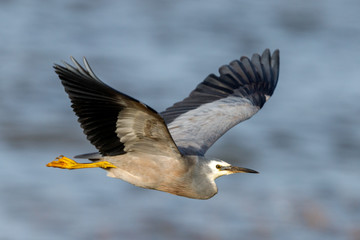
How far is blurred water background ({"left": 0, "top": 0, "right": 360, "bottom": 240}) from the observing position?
10602mm

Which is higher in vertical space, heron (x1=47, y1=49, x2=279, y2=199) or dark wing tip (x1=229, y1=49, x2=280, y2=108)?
dark wing tip (x1=229, y1=49, x2=280, y2=108)

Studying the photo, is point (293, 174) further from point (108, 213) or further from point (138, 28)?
point (138, 28)

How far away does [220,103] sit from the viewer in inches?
375

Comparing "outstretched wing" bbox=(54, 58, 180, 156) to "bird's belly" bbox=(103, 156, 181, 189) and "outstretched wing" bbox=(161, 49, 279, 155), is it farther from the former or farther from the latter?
"outstretched wing" bbox=(161, 49, 279, 155)

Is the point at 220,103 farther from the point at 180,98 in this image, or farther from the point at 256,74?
the point at 180,98

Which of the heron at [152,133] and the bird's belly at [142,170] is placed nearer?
the heron at [152,133]

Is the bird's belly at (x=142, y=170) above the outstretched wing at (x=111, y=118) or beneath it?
beneath

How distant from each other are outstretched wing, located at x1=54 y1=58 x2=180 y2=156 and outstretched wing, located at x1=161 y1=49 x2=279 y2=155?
0.65 meters

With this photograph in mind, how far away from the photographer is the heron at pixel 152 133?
6.91 meters

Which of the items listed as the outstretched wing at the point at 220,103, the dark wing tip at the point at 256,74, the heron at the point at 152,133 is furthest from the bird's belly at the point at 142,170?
the dark wing tip at the point at 256,74

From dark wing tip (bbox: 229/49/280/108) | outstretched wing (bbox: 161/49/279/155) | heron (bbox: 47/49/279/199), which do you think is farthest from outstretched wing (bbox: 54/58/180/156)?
dark wing tip (bbox: 229/49/280/108)

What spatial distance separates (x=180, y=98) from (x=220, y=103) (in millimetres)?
4793

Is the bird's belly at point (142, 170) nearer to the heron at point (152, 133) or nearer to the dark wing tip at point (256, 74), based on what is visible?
the heron at point (152, 133)

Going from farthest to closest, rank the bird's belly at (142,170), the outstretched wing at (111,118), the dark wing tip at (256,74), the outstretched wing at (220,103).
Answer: the dark wing tip at (256,74)
the outstretched wing at (220,103)
the bird's belly at (142,170)
the outstretched wing at (111,118)
